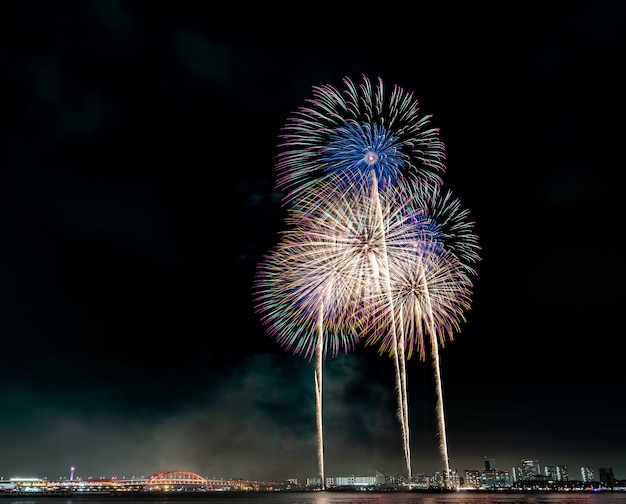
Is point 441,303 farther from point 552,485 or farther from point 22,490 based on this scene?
point 22,490

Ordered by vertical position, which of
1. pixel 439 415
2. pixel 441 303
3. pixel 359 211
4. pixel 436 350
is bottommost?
pixel 439 415

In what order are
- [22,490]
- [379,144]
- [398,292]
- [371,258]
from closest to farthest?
[379,144]
[371,258]
[398,292]
[22,490]

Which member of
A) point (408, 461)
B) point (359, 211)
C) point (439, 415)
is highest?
point (359, 211)

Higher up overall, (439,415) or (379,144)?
(379,144)

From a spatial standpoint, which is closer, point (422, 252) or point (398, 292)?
point (422, 252)

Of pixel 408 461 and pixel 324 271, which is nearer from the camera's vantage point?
pixel 324 271

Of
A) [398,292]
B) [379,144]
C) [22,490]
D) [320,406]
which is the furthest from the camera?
[22,490]

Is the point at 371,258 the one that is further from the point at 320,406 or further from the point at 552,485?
the point at 552,485

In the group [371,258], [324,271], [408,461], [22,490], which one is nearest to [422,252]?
[371,258]

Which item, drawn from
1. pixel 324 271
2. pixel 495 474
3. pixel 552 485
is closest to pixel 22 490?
pixel 495 474
